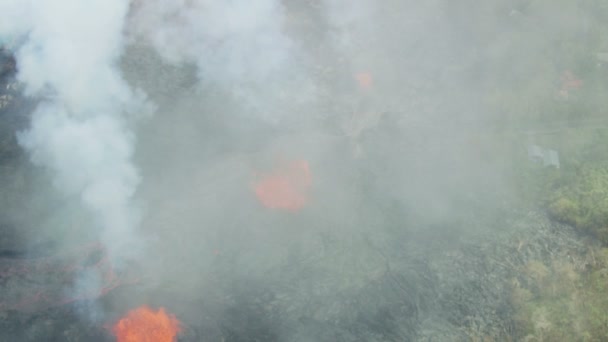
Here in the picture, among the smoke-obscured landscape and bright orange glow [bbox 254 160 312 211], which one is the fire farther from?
bright orange glow [bbox 254 160 312 211]

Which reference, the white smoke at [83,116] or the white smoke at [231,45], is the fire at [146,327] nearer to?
the white smoke at [83,116]

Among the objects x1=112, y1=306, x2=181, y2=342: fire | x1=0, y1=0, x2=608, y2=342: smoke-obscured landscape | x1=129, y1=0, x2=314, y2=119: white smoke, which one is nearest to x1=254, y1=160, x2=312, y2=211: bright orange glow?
x1=0, y1=0, x2=608, y2=342: smoke-obscured landscape

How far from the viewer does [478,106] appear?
24016 mm

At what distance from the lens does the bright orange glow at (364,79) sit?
2402cm

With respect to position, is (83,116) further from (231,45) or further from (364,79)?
(364,79)

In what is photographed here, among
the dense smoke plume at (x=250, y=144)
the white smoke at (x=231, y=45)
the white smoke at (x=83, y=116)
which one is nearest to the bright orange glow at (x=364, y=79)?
the dense smoke plume at (x=250, y=144)

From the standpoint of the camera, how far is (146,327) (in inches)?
567

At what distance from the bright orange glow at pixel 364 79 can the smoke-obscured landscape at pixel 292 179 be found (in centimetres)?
15

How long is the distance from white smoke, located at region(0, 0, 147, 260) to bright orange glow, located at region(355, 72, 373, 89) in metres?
11.4

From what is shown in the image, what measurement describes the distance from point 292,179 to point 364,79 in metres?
8.30

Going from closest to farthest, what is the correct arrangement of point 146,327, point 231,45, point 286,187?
point 146,327 → point 286,187 → point 231,45

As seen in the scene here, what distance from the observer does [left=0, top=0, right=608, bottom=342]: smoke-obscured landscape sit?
14.9 metres

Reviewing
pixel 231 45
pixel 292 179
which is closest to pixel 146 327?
pixel 292 179

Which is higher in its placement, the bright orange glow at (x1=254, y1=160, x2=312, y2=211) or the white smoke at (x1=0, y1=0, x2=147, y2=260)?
the white smoke at (x1=0, y1=0, x2=147, y2=260)
